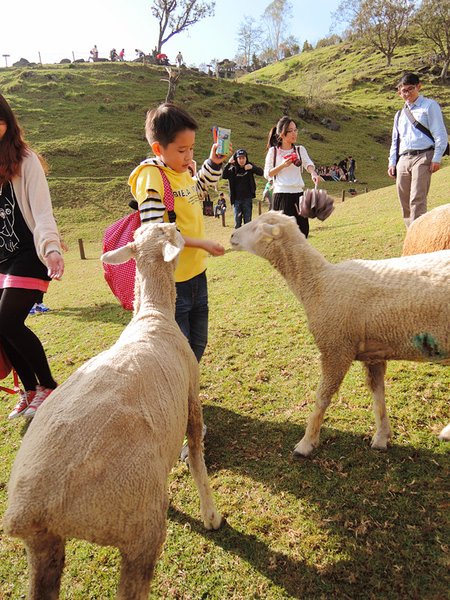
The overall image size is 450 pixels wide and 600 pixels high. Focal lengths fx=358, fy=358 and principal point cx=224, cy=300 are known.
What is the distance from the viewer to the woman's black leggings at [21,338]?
272 cm

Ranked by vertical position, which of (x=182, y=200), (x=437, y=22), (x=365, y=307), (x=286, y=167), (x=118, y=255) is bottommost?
(x=365, y=307)

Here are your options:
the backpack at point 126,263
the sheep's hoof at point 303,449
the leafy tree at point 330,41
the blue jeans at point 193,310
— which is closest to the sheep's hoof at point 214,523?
the sheep's hoof at point 303,449

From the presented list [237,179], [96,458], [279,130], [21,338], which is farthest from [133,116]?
[96,458]

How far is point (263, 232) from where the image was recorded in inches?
111

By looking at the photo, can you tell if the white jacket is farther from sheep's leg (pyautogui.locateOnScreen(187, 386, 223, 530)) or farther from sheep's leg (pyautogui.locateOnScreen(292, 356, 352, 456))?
sheep's leg (pyautogui.locateOnScreen(292, 356, 352, 456))

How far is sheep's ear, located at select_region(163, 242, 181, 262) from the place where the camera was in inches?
80.2

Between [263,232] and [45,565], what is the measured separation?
7.70 feet

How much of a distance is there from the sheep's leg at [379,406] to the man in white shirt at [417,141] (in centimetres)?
346

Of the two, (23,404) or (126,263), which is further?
(23,404)

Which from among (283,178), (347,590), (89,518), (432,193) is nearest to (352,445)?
(347,590)

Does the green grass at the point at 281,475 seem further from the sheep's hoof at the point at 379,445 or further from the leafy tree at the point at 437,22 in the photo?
the leafy tree at the point at 437,22

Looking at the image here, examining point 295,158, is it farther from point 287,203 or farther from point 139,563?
point 139,563

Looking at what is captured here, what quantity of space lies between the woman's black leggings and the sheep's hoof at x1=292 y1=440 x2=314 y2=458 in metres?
2.22

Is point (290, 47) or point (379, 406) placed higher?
point (290, 47)
